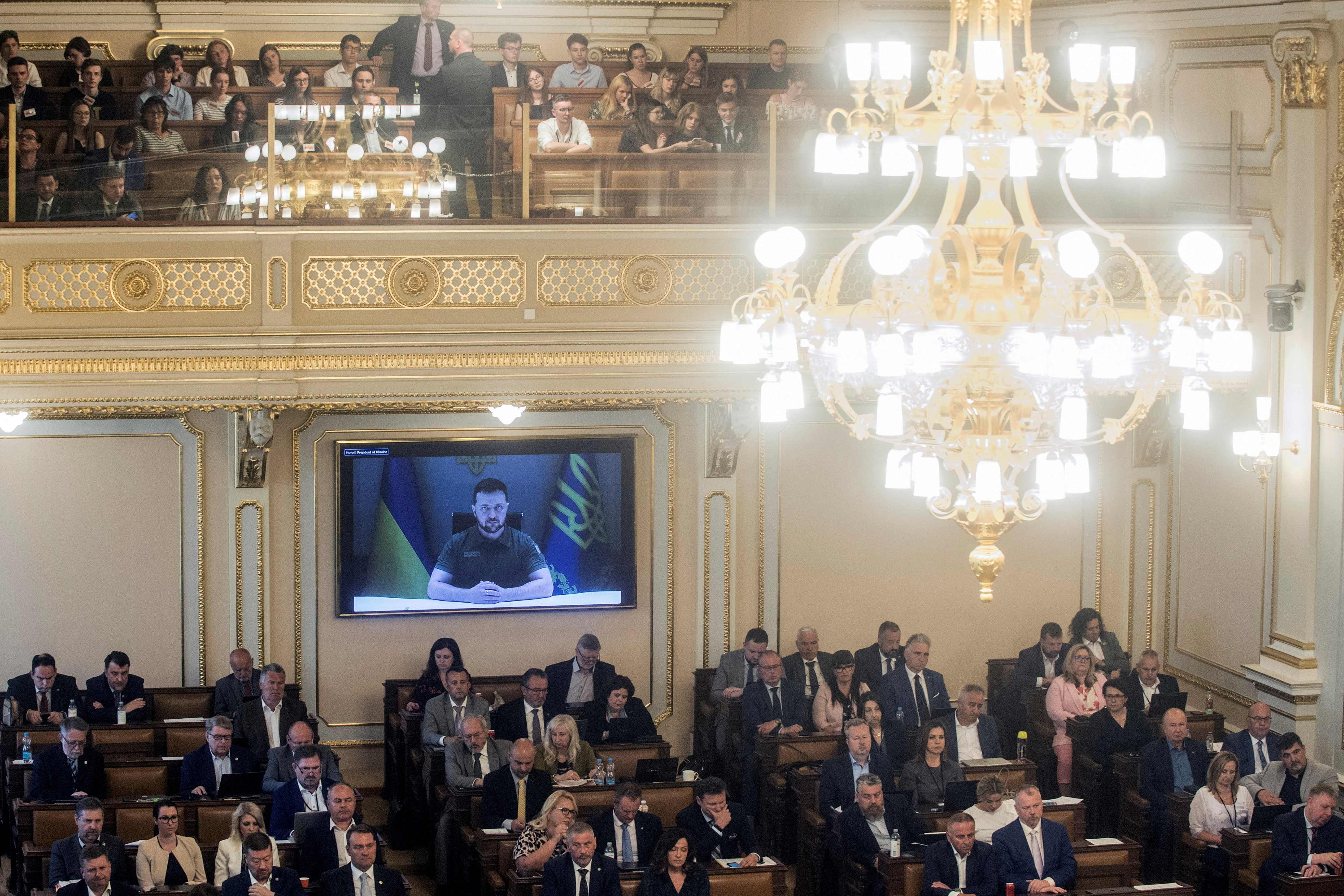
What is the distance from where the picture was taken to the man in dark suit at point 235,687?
11.3 m

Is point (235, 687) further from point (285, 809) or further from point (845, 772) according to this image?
point (845, 772)

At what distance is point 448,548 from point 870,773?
12.5 ft

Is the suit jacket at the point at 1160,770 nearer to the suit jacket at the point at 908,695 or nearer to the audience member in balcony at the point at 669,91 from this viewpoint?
the suit jacket at the point at 908,695

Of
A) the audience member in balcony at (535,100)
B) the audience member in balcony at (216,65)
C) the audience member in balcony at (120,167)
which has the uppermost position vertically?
the audience member in balcony at (216,65)

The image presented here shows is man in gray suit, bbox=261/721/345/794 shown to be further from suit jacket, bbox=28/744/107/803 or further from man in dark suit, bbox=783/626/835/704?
man in dark suit, bbox=783/626/835/704

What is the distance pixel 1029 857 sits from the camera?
8945 mm

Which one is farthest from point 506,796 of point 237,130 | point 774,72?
point 774,72

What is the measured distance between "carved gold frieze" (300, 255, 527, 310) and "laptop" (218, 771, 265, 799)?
113 inches

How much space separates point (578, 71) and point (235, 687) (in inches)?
198

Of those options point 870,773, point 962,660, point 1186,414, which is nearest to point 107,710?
point 870,773

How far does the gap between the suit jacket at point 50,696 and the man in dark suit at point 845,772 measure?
4.93m

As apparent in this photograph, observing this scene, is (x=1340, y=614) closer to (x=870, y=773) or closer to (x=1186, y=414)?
(x=870, y=773)

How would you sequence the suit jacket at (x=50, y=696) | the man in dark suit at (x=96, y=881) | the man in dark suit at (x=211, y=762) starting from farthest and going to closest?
the suit jacket at (x=50, y=696) → the man in dark suit at (x=211, y=762) → the man in dark suit at (x=96, y=881)

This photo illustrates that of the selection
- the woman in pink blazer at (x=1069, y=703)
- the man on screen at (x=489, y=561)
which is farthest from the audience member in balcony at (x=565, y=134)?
the woman in pink blazer at (x=1069, y=703)
